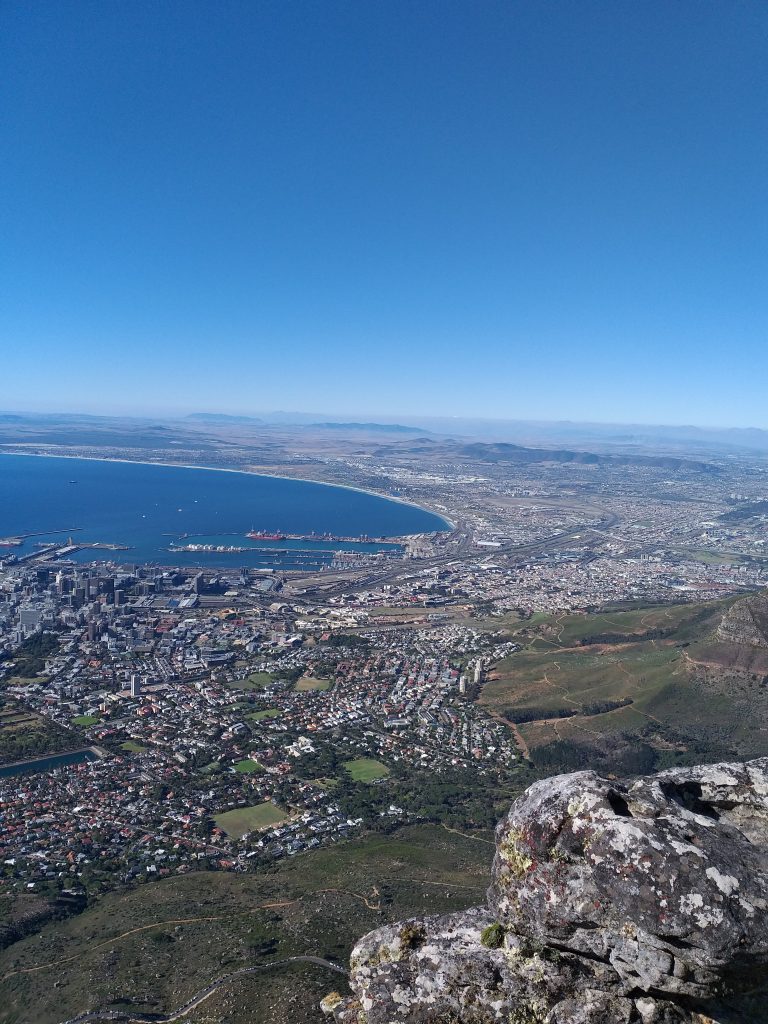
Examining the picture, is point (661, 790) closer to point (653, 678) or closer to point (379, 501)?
point (653, 678)

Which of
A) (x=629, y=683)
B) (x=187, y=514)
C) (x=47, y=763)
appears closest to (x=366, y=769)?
(x=47, y=763)

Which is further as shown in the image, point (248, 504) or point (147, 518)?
point (248, 504)

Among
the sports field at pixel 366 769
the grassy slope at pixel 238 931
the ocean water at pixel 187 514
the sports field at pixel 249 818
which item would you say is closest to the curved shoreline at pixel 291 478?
the ocean water at pixel 187 514

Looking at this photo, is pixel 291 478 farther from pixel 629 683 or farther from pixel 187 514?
pixel 629 683

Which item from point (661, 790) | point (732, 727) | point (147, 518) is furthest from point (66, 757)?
point (147, 518)

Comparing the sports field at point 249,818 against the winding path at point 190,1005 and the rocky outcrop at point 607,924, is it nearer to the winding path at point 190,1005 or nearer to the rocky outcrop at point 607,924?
the winding path at point 190,1005
